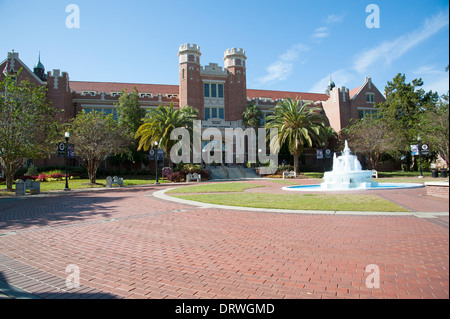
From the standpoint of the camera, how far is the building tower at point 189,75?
4278 cm

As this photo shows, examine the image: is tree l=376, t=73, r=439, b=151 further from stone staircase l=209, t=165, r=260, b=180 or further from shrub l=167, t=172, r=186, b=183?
shrub l=167, t=172, r=186, b=183

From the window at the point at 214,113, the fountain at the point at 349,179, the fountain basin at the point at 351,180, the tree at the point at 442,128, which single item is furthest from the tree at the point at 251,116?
the tree at the point at 442,128

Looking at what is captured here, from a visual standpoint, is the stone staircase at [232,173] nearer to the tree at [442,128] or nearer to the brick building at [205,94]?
the brick building at [205,94]

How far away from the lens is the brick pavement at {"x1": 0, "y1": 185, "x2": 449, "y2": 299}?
3.42 metres

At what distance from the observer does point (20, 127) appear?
1944 cm

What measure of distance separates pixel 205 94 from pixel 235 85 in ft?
17.3

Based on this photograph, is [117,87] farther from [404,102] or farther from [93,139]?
[404,102]

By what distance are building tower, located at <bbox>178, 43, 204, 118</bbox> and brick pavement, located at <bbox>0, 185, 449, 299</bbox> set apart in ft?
120

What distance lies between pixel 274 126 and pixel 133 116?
2022 cm

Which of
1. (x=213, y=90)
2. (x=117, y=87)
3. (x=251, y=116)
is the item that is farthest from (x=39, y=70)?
(x=251, y=116)

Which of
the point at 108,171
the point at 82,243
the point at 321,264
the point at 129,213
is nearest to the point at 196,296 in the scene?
the point at 321,264

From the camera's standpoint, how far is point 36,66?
162 ft

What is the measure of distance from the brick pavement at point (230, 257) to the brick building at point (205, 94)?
117ft
